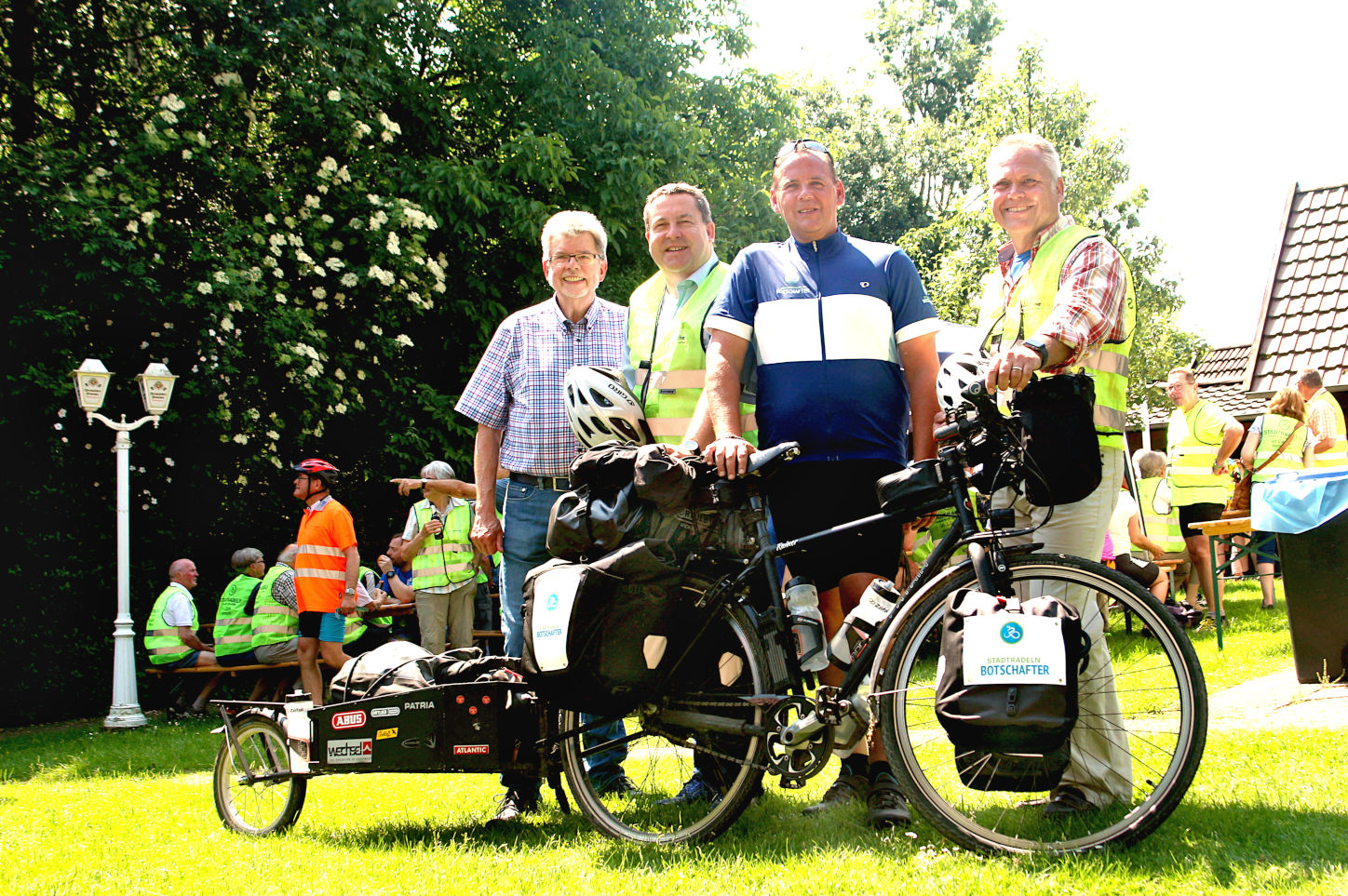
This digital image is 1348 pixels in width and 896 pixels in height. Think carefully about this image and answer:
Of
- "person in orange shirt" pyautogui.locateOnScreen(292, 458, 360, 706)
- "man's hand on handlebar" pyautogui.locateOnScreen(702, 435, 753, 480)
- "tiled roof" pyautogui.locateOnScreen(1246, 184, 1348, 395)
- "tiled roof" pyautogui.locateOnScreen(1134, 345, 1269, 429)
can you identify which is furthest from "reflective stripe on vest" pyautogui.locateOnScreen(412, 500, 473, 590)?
"tiled roof" pyautogui.locateOnScreen(1134, 345, 1269, 429)

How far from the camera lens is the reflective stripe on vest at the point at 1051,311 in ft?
11.3

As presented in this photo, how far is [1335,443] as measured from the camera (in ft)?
32.6

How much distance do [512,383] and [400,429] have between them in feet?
26.9

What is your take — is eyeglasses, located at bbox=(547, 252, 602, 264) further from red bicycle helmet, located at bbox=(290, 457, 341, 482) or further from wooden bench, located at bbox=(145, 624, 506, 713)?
wooden bench, located at bbox=(145, 624, 506, 713)

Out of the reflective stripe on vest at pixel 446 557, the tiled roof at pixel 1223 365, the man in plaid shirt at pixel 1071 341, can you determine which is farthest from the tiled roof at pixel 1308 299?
the tiled roof at pixel 1223 365

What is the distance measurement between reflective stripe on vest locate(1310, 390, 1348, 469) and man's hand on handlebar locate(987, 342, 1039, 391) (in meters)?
8.12

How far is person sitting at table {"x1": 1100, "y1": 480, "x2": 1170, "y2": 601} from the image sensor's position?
8.89 meters

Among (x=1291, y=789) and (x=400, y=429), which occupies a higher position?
(x=400, y=429)

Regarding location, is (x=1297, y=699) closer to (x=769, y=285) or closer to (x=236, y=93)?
(x=769, y=285)

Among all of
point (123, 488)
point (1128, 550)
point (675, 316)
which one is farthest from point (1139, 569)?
point (123, 488)

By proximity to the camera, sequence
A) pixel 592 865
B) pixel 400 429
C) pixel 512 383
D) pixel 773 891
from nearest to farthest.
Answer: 1. pixel 773 891
2. pixel 592 865
3. pixel 512 383
4. pixel 400 429

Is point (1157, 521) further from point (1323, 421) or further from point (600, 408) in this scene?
point (600, 408)

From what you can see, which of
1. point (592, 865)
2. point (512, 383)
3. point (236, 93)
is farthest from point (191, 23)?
point (592, 865)

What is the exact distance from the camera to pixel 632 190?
45.3 feet
